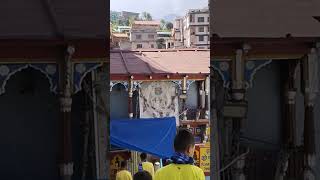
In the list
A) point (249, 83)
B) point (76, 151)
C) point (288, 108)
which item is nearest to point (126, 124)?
point (76, 151)

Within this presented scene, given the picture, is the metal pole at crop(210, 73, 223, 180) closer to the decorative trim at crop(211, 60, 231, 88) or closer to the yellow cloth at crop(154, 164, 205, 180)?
the decorative trim at crop(211, 60, 231, 88)

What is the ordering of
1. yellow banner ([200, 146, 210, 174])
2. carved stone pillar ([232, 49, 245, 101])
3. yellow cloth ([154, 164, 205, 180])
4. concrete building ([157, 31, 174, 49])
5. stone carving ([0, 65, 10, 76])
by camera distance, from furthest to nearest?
concrete building ([157, 31, 174, 49]), yellow banner ([200, 146, 210, 174]), carved stone pillar ([232, 49, 245, 101]), stone carving ([0, 65, 10, 76]), yellow cloth ([154, 164, 205, 180])

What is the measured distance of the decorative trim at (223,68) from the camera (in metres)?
2.26

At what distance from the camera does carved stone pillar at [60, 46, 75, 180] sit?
2182 mm

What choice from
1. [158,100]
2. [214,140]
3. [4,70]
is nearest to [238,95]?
[214,140]

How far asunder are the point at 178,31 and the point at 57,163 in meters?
0.90

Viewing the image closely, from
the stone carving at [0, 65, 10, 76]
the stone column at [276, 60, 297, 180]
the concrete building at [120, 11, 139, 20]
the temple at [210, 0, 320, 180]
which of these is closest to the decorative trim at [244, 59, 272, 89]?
the temple at [210, 0, 320, 180]

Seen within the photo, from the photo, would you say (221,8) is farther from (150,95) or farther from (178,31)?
(150,95)

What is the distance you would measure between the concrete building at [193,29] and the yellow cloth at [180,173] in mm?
943

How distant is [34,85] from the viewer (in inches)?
88.2

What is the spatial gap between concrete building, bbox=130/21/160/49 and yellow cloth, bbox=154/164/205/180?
0.99m

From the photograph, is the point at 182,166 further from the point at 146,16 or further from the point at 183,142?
the point at 146,16

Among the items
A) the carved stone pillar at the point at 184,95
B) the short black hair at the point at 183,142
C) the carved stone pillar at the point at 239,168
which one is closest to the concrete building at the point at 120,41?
the carved stone pillar at the point at 184,95

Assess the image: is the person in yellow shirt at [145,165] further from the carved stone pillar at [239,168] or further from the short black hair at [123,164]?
the carved stone pillar at [239,168]
